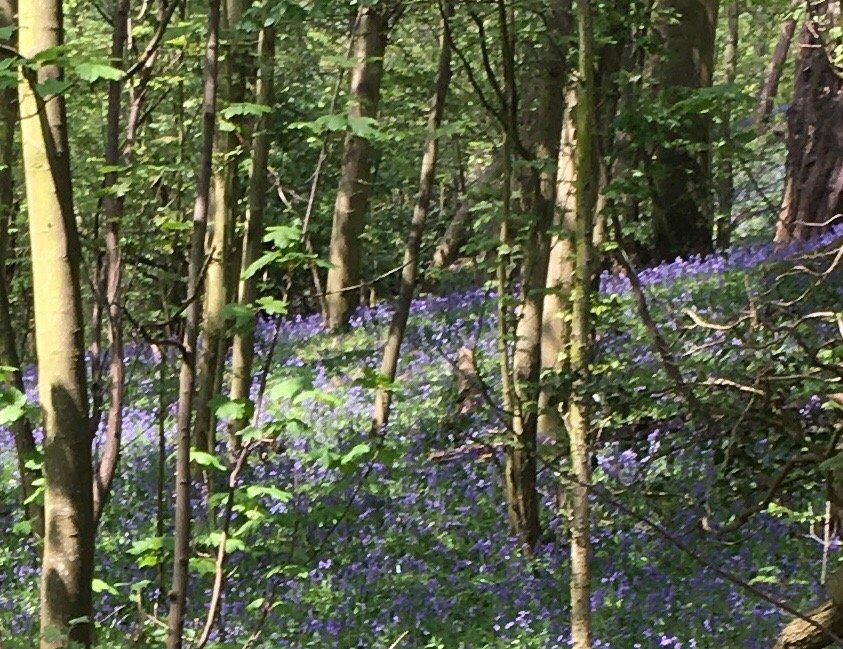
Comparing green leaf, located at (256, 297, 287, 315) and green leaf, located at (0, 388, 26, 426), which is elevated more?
green leaf, located at (256, 297, 287, 315)

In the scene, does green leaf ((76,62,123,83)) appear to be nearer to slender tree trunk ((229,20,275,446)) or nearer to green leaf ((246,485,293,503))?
green leaf ((246,485,293,503))

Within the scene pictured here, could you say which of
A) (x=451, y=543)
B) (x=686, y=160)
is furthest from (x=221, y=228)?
(x=686, y=160)

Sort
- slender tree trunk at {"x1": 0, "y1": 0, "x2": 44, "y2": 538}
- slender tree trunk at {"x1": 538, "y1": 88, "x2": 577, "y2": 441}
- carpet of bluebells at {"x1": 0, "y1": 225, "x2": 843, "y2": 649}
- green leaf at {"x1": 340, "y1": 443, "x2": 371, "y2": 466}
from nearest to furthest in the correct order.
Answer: green leaf at {"x1": 340, "y1": 443, "x2": 371, "y2": 466} < slender tree trunk at {"x1": 0, "y1": 0, "x2": 44, "y2": 538} < carpet of bluebells at {"x1": 0, "y1": 225, "x2": 843, "y2": 649} < slender tree trunk at {"x1": 538, "y1": 88, "x2": 577, "y2": 441}

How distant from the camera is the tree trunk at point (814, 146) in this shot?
10.8 m

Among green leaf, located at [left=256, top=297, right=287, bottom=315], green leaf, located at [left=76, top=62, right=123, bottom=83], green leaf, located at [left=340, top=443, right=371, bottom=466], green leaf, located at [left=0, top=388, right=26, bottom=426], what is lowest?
green leaf, located at [left=340, top=443, right=371, bottom=466]

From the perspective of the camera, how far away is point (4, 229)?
4.81 m

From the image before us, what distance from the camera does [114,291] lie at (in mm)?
3270

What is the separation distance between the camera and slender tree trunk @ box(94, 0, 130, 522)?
10.6 ft

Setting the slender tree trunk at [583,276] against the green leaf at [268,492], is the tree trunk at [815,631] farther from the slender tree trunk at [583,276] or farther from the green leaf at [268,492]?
the green leaf at [268,492]

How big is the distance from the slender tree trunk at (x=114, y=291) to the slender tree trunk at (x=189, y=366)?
315mm

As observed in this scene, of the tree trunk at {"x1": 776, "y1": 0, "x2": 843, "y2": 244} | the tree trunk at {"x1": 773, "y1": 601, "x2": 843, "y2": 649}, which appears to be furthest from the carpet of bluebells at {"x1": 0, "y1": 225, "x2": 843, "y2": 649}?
the tree trunk at {"x1": 776, "y1": 0, "x2": 843, "y2": 244}

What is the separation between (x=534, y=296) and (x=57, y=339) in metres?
4.04

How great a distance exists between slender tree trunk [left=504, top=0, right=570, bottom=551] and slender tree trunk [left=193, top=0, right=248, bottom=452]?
1753mm

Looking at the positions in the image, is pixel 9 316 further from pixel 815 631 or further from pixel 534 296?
pixel 815 631
